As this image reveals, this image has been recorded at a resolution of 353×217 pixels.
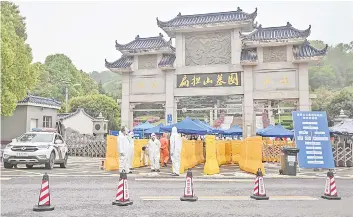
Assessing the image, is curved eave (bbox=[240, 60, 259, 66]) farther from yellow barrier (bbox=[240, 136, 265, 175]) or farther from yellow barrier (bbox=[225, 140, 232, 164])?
yellow barrier (bbox=[240, 136, 265, 175])

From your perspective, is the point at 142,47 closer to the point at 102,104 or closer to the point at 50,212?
the point at 50,212

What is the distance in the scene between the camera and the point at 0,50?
17750mm

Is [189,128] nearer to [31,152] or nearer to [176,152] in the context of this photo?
[176,152]

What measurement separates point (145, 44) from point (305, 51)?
11.4 metres

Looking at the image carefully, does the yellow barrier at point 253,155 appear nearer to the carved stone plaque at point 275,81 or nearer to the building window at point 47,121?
the carved stone plaque at point 275,81

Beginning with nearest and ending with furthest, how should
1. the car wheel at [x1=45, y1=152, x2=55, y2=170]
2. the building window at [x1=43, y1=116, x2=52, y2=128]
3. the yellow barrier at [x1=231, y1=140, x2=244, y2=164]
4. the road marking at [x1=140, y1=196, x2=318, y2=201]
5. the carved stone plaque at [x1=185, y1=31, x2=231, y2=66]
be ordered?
the road marking at [x1=140, y1=196, x2=318, y2=201] < the car wheel at [x1=45, y1=152, x2=55, y2=170] < the yellow barrier at [x1=231, y1=140, x2=244, y2=164] < the carved stone plaque at [x1=185, y1=31, x2=231, y2=66] < the building window at [x1=43, y1=116, x2=52, y2=128]

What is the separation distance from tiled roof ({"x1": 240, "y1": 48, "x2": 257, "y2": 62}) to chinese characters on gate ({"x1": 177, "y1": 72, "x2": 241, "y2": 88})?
113cm

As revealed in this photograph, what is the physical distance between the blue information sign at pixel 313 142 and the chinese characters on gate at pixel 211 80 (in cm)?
861

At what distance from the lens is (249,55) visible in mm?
24922

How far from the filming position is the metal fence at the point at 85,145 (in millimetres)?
29484

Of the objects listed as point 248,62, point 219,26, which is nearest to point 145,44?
point 219,26

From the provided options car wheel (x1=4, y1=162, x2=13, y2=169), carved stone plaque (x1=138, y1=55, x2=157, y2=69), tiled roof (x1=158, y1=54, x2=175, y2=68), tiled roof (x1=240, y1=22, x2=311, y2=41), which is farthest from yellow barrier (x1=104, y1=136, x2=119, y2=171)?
tiled roof (x1=240, y1=22, x2=311, y2=41)

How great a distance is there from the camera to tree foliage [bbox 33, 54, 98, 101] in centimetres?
6612

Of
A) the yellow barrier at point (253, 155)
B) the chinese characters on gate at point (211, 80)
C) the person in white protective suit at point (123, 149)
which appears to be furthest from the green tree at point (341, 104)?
the person in white protective suit at point (123, 149)
